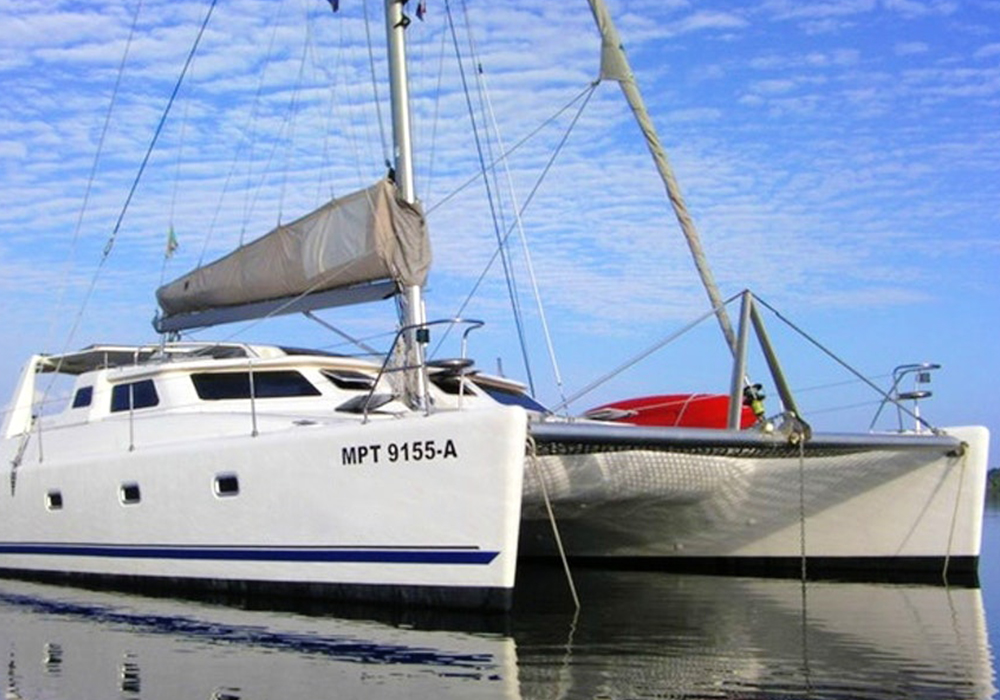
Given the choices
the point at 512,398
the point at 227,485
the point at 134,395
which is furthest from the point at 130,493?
the point at 512,398

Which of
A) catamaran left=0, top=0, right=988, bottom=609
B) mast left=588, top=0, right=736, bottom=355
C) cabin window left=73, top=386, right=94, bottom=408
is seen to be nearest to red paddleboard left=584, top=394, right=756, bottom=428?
catamaran left=0, top=0, right=988, bottom=609

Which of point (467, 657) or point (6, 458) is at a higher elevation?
point (6, 458)

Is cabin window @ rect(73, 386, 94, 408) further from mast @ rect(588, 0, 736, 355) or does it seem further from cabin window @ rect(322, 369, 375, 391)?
mast @ rect(588, 0, 736, 355)

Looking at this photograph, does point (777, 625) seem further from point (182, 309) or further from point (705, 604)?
point (182, 309)

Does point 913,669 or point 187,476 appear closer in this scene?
point 913,669

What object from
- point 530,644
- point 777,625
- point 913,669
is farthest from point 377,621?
point 913,669

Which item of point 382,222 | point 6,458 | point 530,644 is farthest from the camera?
point 6,458

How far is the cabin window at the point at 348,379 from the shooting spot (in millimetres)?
11211

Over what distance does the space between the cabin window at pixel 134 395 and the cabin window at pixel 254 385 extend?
0.41 metres

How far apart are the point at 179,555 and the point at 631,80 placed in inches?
227

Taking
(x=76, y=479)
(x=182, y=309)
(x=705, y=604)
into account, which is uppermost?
(x=182, y=309)

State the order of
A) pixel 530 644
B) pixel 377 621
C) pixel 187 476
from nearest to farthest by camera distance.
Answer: pixel 530 644
pixel 377 621
pixel 187 476

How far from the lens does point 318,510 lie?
8.73m

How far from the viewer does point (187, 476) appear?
955 cm
